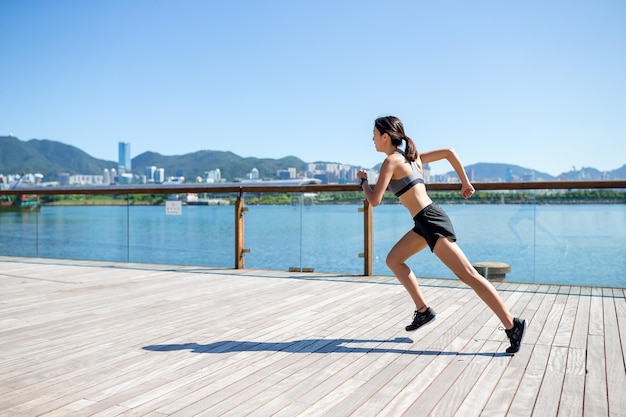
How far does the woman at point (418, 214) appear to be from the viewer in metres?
2.92

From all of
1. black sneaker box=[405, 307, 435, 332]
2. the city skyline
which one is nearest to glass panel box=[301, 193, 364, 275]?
the city skyline

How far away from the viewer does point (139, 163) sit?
366 feet

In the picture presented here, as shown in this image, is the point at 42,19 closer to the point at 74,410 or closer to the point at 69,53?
Answer: the point at 69,53

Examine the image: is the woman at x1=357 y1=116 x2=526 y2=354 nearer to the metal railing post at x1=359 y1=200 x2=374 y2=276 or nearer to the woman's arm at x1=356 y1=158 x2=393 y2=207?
the woman's arm at x1=356 y1=158 x2=393 y2=207

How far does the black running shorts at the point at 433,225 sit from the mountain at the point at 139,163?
50.9m

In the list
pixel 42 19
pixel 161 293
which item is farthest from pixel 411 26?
pixel 161 293

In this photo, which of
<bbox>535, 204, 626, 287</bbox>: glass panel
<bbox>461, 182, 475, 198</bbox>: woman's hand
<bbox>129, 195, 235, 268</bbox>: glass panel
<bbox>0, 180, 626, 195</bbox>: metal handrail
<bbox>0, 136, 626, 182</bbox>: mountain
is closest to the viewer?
<bbox>461, 182, 475, 198</bbox>: woman's hand

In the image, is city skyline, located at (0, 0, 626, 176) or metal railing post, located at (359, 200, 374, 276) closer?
metal railing post, located at (359, 200, 374, 276)

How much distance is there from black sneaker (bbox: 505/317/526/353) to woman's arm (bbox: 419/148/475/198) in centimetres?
76

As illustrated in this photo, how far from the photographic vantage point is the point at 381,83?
281 feet

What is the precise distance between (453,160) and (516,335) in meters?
1.04

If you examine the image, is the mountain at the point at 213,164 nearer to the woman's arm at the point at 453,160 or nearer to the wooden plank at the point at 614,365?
the wooden plank at the point at 614,365

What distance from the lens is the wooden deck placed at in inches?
85.6

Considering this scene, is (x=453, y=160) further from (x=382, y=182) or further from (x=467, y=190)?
(x=382, y=182)
